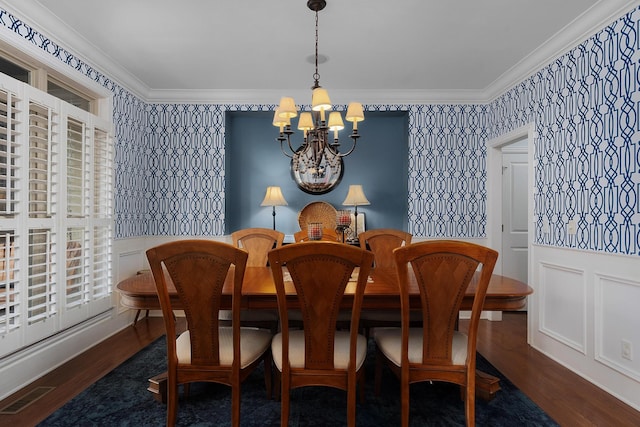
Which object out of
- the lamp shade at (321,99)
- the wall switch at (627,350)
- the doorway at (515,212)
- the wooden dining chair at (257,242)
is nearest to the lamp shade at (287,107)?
the lamp shade at (321,99)

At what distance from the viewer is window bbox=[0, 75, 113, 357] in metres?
2.21

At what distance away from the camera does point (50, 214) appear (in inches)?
101

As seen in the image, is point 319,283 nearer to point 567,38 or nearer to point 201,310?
point 201,310

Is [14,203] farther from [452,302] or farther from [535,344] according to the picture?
[535,344]

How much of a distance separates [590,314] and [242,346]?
2440 millimetres

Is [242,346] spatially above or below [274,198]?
below

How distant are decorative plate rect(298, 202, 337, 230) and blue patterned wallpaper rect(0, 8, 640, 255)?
937 millimetres

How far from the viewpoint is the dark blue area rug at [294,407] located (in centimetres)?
195

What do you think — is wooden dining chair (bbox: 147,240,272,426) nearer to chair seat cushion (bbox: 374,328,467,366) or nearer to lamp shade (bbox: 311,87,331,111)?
chair seat cushion (bbox: 374,328,467,366)

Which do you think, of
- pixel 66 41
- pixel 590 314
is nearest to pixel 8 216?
pixel 66 41

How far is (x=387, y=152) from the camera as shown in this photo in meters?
4.44

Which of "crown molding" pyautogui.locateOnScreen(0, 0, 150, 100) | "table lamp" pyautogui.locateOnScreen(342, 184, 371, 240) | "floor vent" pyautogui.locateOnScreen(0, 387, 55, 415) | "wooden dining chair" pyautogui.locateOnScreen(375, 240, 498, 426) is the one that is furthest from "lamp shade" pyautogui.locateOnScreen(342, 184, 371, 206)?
"floor vent" pyautogui.locateOnScreen(0, 387, 55, 415)

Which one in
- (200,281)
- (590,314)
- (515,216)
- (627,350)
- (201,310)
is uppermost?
(515,216)

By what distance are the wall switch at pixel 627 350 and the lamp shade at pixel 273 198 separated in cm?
312
